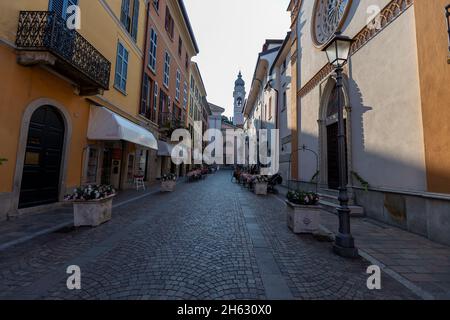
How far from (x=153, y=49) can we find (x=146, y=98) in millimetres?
3648

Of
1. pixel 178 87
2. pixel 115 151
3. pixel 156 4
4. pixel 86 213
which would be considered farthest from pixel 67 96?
pixel 178 87

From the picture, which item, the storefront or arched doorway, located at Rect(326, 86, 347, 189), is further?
arched doorway, located at Rect(326, 86, 347, 189)

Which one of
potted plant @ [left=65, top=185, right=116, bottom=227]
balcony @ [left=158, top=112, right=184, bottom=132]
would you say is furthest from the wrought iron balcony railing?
potted plant @ [left=65, top=185, right=116, bottom=227]

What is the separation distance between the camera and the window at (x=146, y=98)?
14.4 m

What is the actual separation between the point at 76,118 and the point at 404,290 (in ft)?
33.9

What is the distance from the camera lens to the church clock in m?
8.93

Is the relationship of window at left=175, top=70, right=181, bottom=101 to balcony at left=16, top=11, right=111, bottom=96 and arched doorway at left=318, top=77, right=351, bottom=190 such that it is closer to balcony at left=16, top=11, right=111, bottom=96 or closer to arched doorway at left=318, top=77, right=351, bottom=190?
balcony at left=16, top=11, right=111, bottom=96

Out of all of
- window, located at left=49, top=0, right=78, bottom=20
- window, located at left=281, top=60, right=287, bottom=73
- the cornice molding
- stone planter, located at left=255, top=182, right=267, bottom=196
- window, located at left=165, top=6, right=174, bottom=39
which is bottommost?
stone planter, located at left=255, top=182, right=267, bottom=196

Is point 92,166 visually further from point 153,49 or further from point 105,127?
point 153,49

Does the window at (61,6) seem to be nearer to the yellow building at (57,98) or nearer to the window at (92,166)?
the yellow building at (57,98)

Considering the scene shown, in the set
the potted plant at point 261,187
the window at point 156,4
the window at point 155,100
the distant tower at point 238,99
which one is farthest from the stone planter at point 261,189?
the distant tower at point 238,99

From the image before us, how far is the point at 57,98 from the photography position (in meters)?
7.46

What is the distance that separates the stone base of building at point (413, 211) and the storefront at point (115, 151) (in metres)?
9.42

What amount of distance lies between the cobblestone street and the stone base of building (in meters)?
2.43
